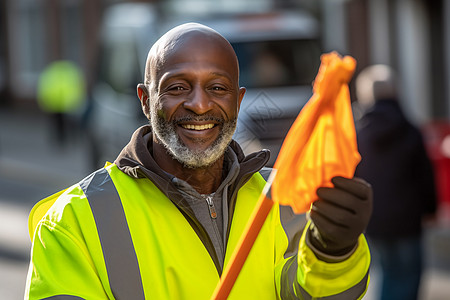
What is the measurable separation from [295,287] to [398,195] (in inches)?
138

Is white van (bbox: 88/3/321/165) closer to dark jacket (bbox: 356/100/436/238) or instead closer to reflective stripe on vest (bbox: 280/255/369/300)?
dark jacket (bbox: 356/100/436/238)

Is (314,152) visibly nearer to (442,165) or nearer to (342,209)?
(342,209)

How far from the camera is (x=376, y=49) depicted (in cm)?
1542

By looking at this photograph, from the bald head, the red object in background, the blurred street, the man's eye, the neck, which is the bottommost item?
the blurred street

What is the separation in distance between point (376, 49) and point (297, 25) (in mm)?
5932

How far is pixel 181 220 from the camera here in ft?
7.75

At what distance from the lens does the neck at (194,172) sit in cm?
251

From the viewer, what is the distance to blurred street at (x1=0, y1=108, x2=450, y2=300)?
7.21 m

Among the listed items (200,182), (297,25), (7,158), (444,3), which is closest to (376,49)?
(444,3)

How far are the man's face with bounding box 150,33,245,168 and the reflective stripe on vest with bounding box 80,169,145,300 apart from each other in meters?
0.24

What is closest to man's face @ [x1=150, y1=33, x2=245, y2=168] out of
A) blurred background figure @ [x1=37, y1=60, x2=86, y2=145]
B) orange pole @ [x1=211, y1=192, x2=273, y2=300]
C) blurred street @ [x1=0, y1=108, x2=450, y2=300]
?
orange pole @ [x1=211, y1=192, x2=273, y2=300]

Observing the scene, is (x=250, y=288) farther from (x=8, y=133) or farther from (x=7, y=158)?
(x=8, y=133)

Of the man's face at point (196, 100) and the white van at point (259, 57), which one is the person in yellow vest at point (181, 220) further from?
the white van at point (259, 57)

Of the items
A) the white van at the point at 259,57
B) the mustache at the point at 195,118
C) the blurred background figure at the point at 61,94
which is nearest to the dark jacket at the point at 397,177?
the white van at the point at 259,57
